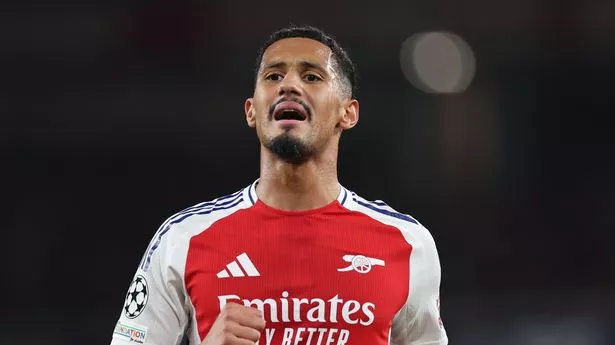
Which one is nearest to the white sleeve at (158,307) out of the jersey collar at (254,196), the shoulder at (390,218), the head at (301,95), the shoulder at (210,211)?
the shoulder at (210,211)

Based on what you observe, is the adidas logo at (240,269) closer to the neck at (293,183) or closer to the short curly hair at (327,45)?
the neck at (293,183)

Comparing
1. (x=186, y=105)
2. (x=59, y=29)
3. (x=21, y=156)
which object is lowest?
(x=21, y=156)

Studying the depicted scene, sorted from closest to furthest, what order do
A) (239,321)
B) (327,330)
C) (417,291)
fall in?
1. (239,321)
2. (327,330)
3. (417,291)

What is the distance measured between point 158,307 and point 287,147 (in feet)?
1.60

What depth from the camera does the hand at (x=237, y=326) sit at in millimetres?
1867

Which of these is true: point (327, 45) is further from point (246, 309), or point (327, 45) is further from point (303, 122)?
point (246, 309)

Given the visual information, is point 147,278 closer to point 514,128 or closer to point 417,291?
point 417,291

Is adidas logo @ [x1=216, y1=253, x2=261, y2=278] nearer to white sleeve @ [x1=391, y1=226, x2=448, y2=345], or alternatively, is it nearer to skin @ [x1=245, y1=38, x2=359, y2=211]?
skin @ [x1=245, y1=38, x2=359, y2=211]

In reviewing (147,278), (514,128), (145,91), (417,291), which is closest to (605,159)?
(514,128)

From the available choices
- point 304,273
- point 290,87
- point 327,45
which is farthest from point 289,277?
point 327,45

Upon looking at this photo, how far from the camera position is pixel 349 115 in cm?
241

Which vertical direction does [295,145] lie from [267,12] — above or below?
below

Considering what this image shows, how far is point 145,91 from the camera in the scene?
236 inches

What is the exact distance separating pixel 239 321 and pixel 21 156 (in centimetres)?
421
